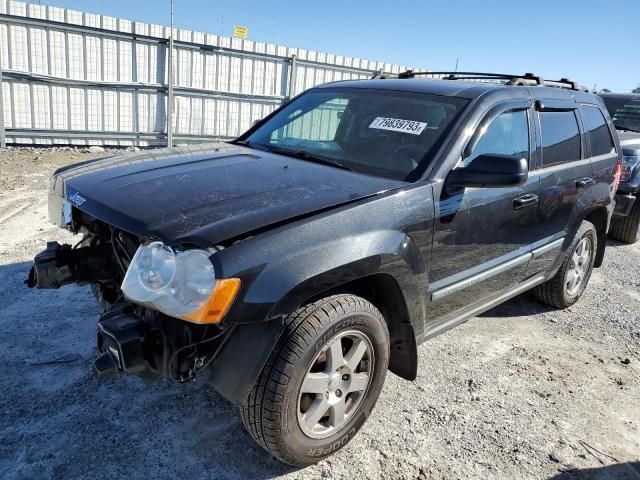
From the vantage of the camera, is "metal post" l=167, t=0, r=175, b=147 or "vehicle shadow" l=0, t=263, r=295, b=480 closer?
"vehicle shadow" l=0, t=263, r=295, b=480

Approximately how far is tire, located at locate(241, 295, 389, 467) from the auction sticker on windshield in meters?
1.18

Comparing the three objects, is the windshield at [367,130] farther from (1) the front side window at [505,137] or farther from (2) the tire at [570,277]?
(2) the tire at [570,277]

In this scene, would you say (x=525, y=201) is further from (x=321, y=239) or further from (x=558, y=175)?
(x=321, y=239)

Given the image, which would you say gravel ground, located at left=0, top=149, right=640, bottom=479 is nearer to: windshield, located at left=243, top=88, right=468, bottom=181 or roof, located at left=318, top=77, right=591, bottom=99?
windshield, located at left=243, top=88, right=468, bottom=181

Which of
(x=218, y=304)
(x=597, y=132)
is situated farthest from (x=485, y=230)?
(x=597, y=132)

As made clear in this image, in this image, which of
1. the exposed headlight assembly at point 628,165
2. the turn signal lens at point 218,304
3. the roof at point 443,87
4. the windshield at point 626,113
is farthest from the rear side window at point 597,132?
the windshield at point 626,113

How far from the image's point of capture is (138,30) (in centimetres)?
985

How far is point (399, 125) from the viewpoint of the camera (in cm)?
312

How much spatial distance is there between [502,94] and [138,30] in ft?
28.3

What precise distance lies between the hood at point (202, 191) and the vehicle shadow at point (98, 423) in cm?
86

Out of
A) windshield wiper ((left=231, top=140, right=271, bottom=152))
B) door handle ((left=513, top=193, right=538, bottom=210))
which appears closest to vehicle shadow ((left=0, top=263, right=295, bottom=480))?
windshield wiper ((left=231, top=140, right=271, bottom=152))

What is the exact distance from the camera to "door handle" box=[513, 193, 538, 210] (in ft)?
10.6

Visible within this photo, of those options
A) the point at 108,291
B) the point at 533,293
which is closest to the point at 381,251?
the point at 108,291

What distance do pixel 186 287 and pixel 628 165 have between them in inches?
249
